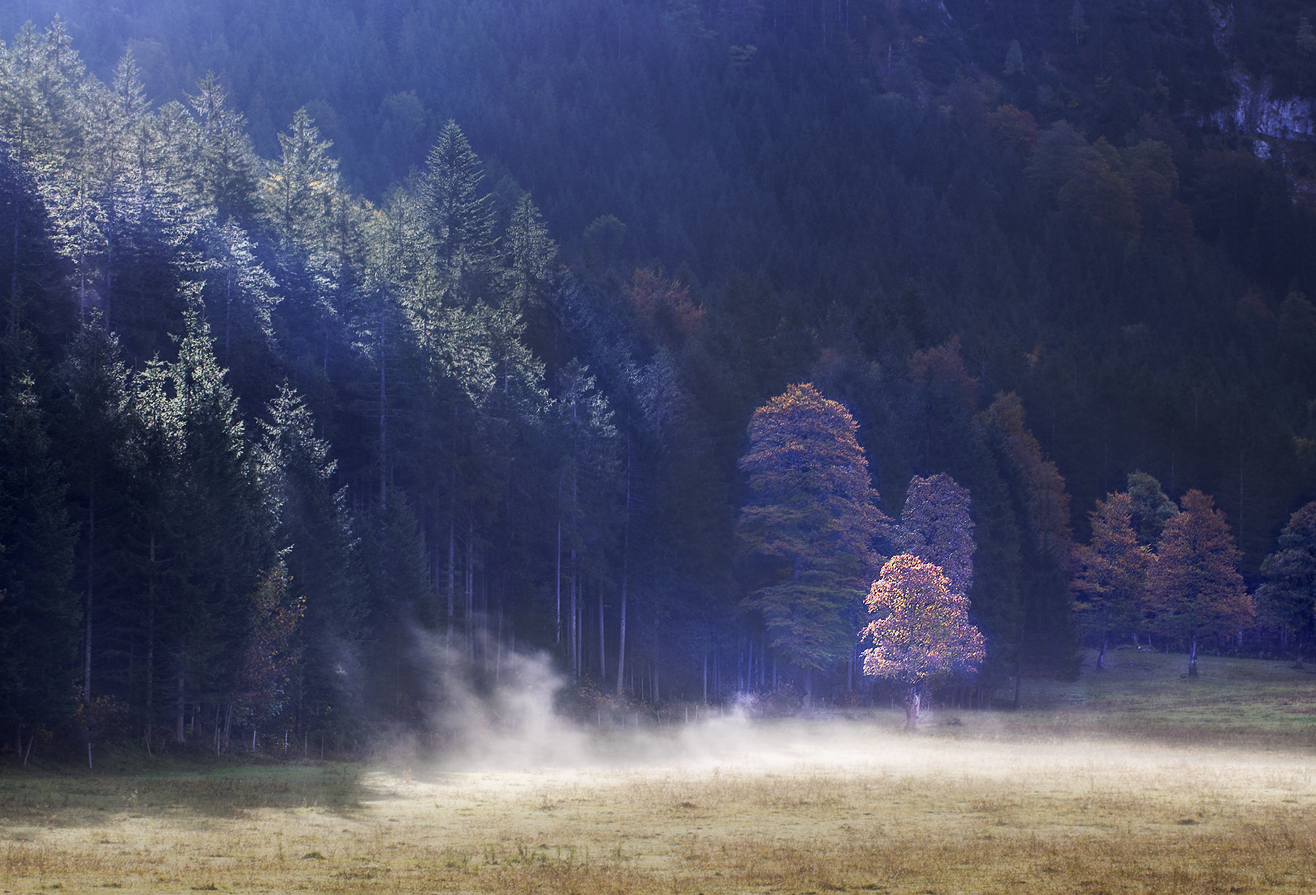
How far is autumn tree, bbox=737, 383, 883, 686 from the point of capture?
67812 millimetres

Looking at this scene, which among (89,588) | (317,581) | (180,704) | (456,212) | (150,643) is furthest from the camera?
(456,212)

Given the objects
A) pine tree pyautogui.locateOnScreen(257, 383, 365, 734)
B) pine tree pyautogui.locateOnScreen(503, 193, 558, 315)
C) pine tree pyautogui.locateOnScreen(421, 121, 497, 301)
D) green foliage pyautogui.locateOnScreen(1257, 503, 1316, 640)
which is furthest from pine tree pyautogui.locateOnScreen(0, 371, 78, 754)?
green foliage pyautogui.locateOnScreen(1257, 503, 1316, 640)

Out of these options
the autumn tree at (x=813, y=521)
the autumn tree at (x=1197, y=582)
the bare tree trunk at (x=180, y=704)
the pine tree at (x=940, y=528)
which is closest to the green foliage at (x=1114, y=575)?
the autumn tree at (x=1197, y=582)

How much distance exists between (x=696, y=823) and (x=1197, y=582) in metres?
77.1

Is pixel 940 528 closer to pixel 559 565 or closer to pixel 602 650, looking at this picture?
pixel 602 650

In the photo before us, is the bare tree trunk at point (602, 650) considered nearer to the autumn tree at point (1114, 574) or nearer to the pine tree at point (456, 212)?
the pine tree at point (456, 212)

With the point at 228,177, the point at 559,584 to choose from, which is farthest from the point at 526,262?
the point at 559,584

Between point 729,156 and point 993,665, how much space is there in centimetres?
13073

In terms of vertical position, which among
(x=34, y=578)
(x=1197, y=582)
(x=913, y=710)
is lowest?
(x=913, y=710)

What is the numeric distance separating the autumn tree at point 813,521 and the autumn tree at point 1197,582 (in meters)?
37.1

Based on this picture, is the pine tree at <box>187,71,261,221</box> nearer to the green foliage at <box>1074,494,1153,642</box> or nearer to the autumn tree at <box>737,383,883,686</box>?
the autumn tree at <box>737,383,883,686</box>

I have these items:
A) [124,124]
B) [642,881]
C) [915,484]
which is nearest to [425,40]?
[124,124]

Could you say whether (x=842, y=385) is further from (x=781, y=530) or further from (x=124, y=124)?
(x=124, y=124)

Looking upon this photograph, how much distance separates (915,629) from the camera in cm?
6069
